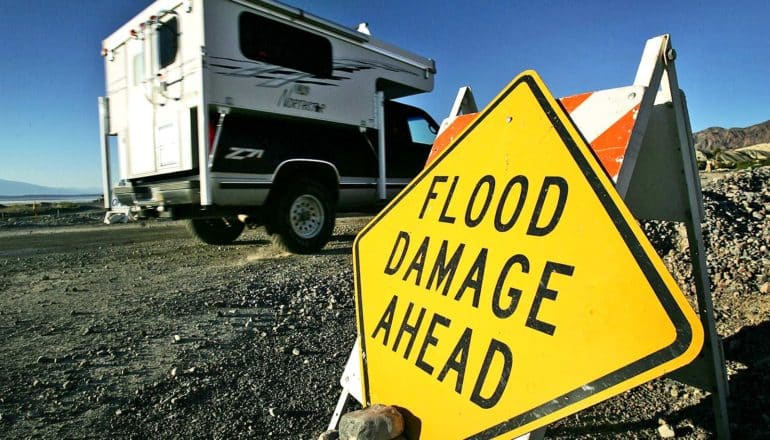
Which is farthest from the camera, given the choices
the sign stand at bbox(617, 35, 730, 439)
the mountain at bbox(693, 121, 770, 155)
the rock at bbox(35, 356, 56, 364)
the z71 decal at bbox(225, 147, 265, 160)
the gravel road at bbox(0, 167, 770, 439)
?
the mountain at bbox(693, 121, 770, 155)

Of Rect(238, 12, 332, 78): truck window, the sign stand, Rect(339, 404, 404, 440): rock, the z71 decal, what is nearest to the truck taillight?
the z71 decal

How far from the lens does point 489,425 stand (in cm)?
130

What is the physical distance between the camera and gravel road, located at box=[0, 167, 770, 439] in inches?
76.7

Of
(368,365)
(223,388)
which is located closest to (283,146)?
(223,388)

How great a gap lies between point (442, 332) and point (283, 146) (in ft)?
15.4

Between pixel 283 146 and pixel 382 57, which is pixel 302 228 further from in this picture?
pixel 382 57

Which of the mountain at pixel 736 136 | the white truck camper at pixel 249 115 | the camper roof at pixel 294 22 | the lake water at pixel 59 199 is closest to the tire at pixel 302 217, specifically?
the white truck camper at pixel 249 115

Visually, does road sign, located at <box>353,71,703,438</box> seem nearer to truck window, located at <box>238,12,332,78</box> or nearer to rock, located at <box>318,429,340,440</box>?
rock, located at <box>318,429,340,440</box>

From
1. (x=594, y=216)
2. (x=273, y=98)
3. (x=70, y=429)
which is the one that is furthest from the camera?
(x=273, y=98)

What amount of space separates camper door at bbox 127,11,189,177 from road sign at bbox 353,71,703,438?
4475 mm

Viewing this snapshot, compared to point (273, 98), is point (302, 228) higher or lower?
lower

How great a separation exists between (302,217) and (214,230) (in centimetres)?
220

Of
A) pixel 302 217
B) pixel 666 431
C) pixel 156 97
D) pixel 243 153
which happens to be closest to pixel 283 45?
pixel 243 153

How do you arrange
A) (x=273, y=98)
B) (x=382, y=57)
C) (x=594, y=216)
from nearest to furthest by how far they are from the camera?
(x=594, y=216)
(x=273, y=98)
(x=382, y=57)
